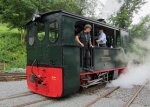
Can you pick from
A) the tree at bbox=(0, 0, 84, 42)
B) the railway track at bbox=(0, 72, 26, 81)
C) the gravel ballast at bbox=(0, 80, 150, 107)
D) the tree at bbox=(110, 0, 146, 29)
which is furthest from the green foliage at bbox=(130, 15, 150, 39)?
the gravel ballast at bbox=(0, 80, 150, 107)

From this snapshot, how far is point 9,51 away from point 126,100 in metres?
13.6

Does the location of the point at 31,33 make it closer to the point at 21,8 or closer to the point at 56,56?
the point at 56,56

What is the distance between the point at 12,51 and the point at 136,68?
33.3 feet

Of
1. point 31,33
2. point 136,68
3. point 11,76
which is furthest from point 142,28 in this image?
point 31,33

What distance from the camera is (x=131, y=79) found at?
41.3 ft

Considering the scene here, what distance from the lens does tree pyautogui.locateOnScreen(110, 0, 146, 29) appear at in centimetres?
2281

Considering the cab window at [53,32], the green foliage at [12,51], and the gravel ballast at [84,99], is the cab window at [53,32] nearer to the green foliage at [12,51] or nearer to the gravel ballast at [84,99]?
the gravel ballast at [84,99]

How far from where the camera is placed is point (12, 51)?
64.9ft

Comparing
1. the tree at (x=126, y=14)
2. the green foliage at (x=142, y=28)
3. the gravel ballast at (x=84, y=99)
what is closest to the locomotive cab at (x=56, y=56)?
the gravel ballast at (x=84, y=99)

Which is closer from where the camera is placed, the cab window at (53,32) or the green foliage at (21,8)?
the cab window at (53,32)

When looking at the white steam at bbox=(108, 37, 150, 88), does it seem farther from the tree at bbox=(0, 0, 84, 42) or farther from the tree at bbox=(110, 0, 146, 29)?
the tree at bbox=(0, 0, 84, 42)

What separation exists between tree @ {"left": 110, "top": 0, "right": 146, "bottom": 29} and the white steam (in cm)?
480

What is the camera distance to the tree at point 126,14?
22.8m

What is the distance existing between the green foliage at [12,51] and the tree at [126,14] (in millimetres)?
8836
